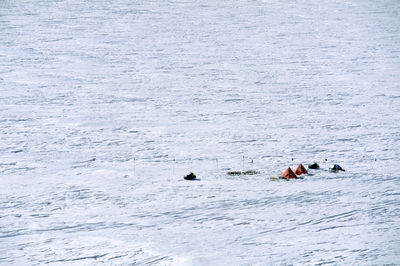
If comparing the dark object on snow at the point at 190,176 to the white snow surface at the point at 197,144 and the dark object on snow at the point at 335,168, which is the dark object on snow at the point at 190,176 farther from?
the dark object on snow at the point at 335,168

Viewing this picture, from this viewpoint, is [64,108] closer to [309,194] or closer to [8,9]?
[309,194]

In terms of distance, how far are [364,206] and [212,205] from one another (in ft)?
4.71

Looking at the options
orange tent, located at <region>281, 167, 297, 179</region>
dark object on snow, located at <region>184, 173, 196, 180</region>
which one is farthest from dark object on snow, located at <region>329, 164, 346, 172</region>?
Result: dark object on snow, located at <region>184, 173, 196, 180</region>

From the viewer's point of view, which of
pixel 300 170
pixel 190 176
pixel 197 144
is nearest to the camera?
pixel 190 176

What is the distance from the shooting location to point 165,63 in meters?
11.8

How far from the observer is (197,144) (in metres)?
7.21

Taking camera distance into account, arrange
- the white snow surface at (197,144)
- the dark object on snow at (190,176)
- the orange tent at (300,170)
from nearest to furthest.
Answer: the white snow surface at (197,144), the dark object on snow at (190,176), the orange tent at (300,170)

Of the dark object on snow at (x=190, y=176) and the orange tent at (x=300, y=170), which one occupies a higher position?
the dark object on snow at (x=190, y=176)

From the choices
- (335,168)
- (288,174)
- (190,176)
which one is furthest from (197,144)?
(335,168)

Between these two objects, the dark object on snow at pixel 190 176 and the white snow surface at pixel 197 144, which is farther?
the dark object on snow at pixel 190 176

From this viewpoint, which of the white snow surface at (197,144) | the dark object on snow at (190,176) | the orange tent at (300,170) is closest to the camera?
the white snow surface at (197,144)

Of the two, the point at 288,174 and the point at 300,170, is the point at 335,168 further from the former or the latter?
the point at 288,174

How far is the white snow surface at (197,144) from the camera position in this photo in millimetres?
4699

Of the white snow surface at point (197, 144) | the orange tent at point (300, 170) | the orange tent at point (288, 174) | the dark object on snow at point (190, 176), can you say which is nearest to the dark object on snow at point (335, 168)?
the white snow surface at point (197, 144)
